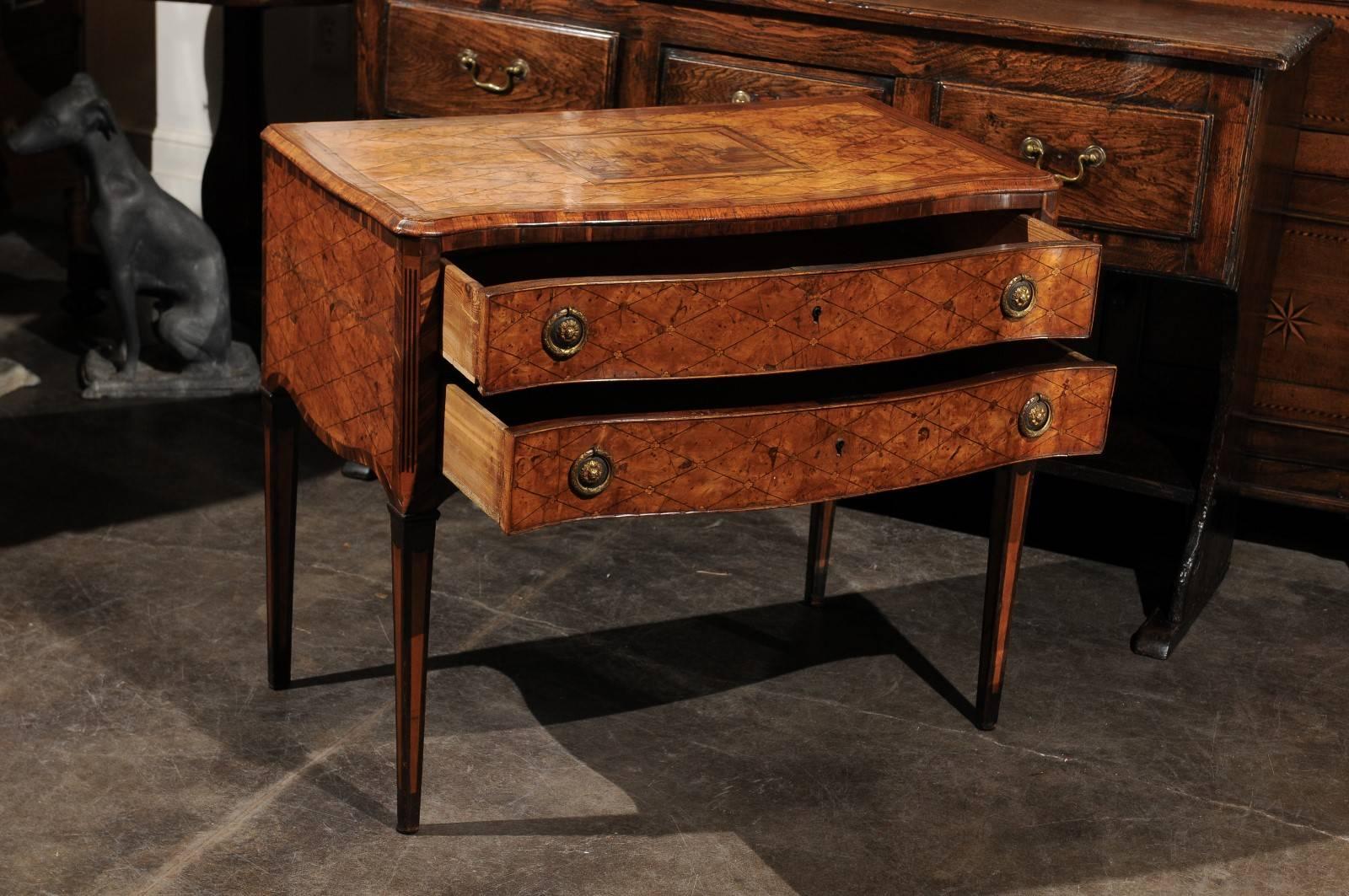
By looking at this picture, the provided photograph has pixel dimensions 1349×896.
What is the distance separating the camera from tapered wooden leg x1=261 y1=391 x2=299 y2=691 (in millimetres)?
2451

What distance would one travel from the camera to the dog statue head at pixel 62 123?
3.57 metres

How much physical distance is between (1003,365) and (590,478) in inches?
26.2

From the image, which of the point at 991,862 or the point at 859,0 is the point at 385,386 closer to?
the point at 991,862

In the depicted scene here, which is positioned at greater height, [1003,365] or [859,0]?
[859,0]

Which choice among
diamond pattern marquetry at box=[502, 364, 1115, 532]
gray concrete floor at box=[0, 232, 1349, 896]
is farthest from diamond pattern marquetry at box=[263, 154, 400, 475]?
gray concrete floor at box=[0, 232, 1349, 896]

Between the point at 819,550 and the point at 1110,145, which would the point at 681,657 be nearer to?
the point at 819,550

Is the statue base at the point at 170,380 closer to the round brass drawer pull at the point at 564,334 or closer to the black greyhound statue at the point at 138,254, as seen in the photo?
the black greyhound statue at the point at 138,254

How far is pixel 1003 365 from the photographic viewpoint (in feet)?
7.84

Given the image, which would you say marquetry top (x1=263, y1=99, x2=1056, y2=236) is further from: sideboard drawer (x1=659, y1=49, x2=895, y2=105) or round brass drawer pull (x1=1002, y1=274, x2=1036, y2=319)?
sideboard drawer (x1=659, y1=49, x2=895, y2=105)

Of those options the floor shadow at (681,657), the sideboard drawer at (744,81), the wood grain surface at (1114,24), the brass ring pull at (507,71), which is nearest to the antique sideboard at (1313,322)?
the wood grain surface at (1114,24)

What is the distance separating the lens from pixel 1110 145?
2.74 meters

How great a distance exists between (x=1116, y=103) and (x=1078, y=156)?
0.10 meters

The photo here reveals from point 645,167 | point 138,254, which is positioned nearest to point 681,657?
point 645,167

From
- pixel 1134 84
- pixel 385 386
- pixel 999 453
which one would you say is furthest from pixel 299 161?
pixel 1134 84
